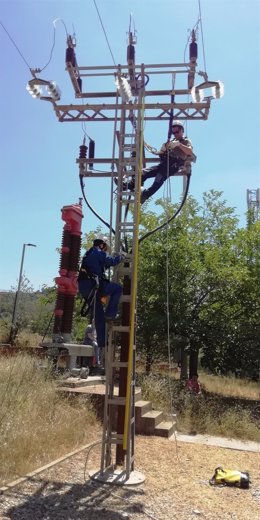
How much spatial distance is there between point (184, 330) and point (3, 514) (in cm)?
1366

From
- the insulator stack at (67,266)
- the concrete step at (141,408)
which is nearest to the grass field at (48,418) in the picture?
the concrete step at (141,408)

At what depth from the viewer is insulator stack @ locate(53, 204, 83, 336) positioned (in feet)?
40.3

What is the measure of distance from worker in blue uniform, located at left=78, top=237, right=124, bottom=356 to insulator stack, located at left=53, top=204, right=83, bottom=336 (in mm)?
5438

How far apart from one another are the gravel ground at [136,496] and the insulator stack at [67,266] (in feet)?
17.1

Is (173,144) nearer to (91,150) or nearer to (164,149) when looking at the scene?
(164,149)

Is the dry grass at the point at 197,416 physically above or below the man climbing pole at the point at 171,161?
below

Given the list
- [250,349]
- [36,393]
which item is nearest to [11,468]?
[36,393]

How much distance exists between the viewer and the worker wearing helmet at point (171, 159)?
23.6 ft

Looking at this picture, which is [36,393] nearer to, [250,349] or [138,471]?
[138,471]

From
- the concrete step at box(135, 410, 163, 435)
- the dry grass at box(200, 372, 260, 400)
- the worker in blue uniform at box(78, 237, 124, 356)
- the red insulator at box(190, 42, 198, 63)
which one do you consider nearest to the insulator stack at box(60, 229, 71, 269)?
the concrete step at box(135, 410, 163, 435)

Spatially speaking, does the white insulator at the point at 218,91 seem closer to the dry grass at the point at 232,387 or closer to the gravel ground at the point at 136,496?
the gravel ground at the point at 136,496

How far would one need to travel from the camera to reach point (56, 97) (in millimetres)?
7367

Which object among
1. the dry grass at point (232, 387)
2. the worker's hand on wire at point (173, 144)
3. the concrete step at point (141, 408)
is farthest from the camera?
the dry grass at point (232, 387)

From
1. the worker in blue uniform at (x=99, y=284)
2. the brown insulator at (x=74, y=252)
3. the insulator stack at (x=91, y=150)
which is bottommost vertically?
the worker in blue uniform at (x=99, y=284)
